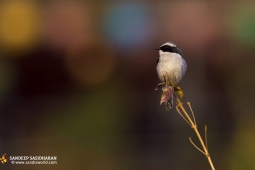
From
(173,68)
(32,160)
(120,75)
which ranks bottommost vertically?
(32,160)

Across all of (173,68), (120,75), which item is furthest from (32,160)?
(173,68)

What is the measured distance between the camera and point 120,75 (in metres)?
4.68

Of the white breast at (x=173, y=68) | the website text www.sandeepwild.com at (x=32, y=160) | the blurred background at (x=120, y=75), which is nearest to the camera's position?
the white breast at (x=173, y=68)

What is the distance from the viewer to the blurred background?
179 inches

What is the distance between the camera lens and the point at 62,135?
456 centimetres

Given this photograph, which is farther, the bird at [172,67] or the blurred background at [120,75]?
the blurred background at [120,75]

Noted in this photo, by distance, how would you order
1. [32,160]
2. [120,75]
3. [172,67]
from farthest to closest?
[120,75], [32,160], [172,67]

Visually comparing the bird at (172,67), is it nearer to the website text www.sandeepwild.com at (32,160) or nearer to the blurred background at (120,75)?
the website text www.sandeepwild.com at (32,160)

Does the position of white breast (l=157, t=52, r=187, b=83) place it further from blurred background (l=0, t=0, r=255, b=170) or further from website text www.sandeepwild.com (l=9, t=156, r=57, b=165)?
blurred background (l=0, t=0, r=255, b=170)

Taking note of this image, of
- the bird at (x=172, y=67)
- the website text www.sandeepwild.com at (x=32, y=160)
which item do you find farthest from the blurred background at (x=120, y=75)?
the bird at (x=172, y=67)

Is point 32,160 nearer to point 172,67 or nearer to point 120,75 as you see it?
point 120,75

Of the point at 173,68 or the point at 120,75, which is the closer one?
the point at 173,68

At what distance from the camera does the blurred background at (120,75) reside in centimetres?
455

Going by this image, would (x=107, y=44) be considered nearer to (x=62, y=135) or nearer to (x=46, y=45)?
(x=46, y=45)
